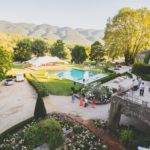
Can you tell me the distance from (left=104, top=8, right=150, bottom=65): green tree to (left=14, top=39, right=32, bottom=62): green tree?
23.9 m

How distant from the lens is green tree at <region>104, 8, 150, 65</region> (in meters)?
46.6

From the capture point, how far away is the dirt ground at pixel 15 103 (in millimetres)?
20438

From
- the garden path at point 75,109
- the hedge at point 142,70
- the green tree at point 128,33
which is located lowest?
the garden path at point 75,109

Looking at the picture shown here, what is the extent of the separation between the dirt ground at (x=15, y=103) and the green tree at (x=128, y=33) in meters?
27.2

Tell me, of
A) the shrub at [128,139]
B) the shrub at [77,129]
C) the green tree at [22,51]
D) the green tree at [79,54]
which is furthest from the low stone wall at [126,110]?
the green tree at [22,51]

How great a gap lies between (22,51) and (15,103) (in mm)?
36239

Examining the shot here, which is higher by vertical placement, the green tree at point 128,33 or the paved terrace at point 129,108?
the green tree at point 128,33

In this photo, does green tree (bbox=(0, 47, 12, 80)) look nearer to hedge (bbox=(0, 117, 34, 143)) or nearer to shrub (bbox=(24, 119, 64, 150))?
hedge (bbox=(0, 117, 34, 143))

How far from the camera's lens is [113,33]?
4909cm

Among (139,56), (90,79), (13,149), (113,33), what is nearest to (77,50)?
(113,33)

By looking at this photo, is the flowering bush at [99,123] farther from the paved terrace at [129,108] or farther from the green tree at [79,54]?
the green tree at [79,54]

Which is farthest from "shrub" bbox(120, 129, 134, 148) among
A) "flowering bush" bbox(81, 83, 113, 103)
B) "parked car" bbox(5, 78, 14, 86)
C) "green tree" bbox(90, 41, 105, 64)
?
"green tree" bbox(90, 41, 105, 64)

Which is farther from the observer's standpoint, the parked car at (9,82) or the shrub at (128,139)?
the parked car at (9,82)

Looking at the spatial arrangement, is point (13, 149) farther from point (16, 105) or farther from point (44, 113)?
point (16, 105)
